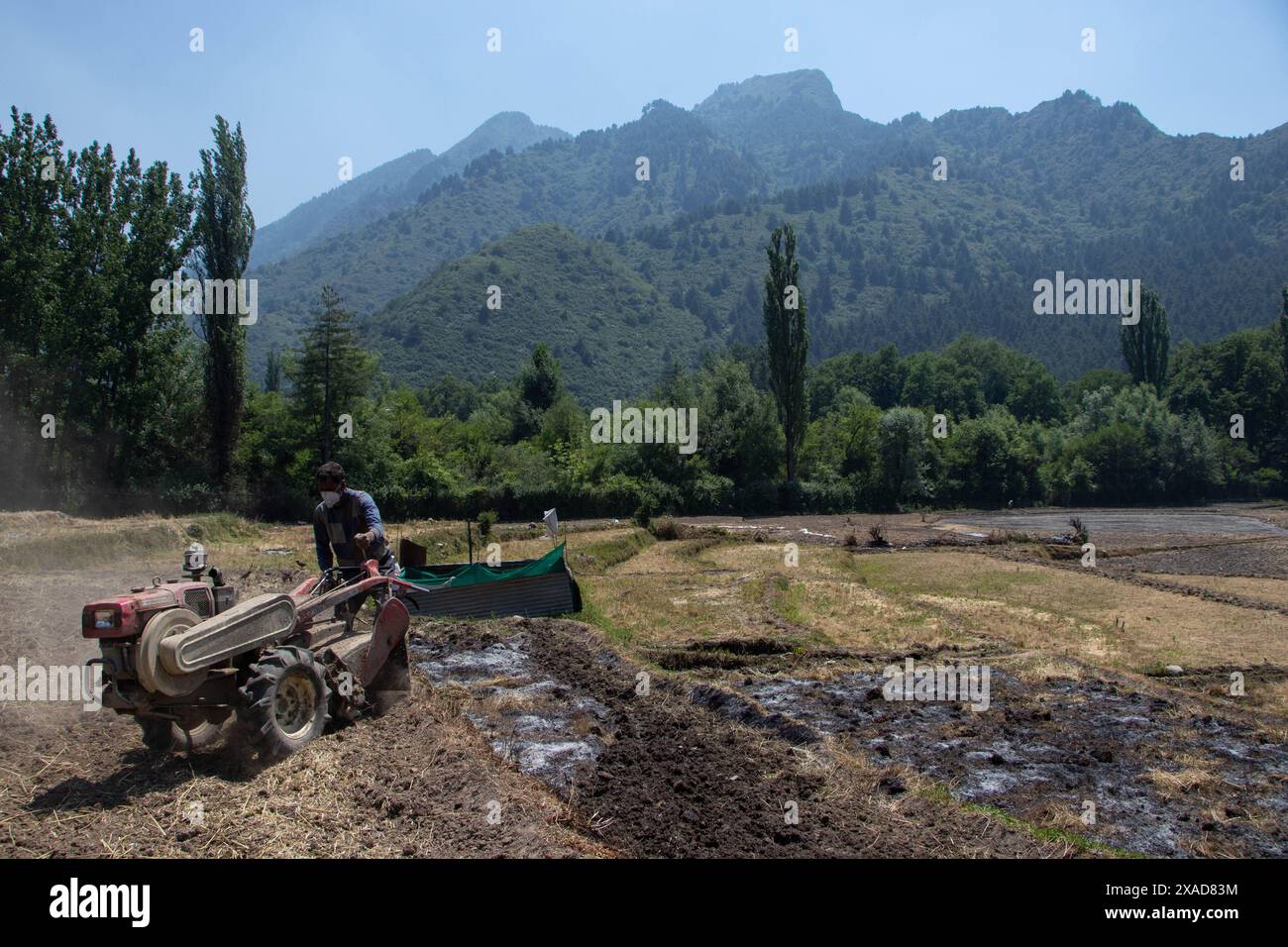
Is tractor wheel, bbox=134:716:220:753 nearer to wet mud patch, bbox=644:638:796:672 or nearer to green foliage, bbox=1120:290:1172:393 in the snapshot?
wet mud patch, bbox=644:638:796:672

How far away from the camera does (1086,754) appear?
9.43 meters

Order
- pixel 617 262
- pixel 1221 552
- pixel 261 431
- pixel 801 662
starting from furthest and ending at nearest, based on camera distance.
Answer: pixel 617 262, pixel 261 431, pixel 1221 552, pixel 801 662

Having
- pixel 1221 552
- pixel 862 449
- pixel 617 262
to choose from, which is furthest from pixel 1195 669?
pixel 617 262

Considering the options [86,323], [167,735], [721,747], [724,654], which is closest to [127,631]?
[167,735]

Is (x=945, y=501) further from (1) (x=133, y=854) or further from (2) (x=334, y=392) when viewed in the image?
(1) (x=133, y=854)

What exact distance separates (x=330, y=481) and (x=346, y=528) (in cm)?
57

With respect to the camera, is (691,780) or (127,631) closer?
(127,631)

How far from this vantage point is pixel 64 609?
10.9 m

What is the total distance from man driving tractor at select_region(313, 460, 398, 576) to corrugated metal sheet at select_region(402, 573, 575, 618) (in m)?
8.04

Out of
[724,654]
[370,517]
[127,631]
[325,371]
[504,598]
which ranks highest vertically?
[325,371]

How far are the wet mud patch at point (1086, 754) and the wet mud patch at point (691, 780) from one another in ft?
2.93

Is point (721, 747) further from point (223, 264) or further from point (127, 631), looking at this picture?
point (223, 264)
